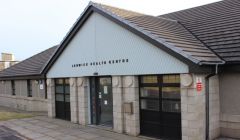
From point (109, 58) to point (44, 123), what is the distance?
19.9 feet

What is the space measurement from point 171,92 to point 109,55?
3.94 m

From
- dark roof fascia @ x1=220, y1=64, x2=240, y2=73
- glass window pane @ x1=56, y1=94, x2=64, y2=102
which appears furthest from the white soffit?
dark roof fascia @ x1=220, y1=64, x2=240, y2=73

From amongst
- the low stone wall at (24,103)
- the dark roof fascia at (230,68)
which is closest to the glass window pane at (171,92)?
the dark roof fascia at (230,68)

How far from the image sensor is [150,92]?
1184cm

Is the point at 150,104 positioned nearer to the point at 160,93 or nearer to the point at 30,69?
the point at 160,93

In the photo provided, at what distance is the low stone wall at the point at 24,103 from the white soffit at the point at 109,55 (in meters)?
4.62

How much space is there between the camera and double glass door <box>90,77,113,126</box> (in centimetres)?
1430

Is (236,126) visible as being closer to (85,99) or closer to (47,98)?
(85,99)

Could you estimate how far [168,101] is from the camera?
11062 mm

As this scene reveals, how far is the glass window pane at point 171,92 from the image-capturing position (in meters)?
10.7

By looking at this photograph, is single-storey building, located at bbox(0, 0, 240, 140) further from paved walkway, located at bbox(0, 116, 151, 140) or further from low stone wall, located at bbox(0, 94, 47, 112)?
low stone wall, located at bbox(0, 94, 47, 112)

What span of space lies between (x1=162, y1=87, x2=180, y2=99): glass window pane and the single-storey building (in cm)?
4

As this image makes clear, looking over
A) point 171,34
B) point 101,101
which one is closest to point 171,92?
point 171,34

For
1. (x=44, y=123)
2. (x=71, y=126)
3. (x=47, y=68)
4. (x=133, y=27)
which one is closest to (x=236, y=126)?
(x=133, y=27)
